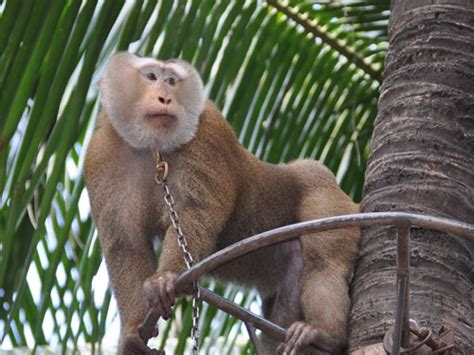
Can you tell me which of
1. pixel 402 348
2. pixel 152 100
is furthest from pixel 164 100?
pixel 402 348

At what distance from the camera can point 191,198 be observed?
5059 mm

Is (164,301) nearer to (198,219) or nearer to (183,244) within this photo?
(183,244)

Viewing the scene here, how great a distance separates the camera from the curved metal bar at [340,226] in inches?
124

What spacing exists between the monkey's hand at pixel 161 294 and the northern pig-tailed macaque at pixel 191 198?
0.31 meters

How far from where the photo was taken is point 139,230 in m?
5.20

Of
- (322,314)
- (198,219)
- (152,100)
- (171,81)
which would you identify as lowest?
(322,314)

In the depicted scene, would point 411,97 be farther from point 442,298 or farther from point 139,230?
point 139,230

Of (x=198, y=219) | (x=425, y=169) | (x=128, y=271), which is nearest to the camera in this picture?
(x=425, y=169)

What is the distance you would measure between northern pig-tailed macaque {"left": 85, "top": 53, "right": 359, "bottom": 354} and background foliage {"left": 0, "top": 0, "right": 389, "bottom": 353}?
0.60 ft

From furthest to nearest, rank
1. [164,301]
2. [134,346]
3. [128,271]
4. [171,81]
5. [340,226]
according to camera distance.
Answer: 1. [171,81]
2. [128,271]
3. [134,346]
4. [164,301]
5. [340,226]

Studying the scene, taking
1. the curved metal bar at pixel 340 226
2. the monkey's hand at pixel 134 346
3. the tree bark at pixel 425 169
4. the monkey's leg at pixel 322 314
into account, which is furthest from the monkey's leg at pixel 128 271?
the curved metal bar at pixel 340 226

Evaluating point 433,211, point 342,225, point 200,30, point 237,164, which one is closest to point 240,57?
point 200,30

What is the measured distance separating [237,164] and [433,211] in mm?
1549

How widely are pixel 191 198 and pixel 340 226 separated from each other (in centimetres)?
185
